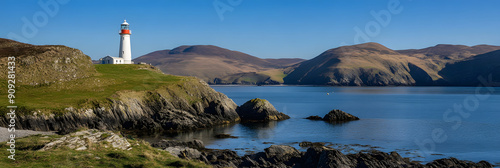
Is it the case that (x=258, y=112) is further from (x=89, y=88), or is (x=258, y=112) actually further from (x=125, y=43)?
(x=125, y=43)

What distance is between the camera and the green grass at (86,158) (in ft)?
76.6

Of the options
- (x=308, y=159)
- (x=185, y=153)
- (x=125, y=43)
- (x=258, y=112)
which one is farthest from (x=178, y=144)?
(x=125, y=43)

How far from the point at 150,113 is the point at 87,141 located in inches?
1530

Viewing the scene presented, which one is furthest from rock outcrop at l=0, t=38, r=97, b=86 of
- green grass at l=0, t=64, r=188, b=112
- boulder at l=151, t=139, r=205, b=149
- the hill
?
boulder at l=151, t=139, r=205, b=149

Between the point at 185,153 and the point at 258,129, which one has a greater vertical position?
the point at 185,153

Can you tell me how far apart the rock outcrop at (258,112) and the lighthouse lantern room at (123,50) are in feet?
133

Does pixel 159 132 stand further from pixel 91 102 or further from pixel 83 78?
pixel 83 78

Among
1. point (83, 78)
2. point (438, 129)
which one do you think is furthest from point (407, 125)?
point (83, 78)

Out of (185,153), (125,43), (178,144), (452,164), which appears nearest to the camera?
(185,153)

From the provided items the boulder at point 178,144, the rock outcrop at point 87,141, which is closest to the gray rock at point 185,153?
the boulder at point 178,144

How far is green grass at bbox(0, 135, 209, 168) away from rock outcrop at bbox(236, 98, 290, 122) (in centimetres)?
5137

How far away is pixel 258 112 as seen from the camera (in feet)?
268

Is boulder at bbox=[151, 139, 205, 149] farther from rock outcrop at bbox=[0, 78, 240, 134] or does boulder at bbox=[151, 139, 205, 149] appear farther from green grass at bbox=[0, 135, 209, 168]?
green grass at bbox=[0, 135, 209, 168]

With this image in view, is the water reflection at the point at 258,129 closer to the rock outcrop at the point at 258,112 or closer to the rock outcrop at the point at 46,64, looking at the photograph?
the rock outcrop at the point at 258,112
